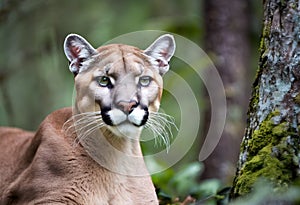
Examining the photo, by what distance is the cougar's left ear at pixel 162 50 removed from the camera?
529 centimetres

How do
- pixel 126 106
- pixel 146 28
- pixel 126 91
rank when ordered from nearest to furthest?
pixel 126 106 < pixel 126 91 < pixel 146 28

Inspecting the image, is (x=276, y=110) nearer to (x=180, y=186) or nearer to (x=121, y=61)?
(x=121, y=61)

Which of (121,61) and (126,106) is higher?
(121,61)

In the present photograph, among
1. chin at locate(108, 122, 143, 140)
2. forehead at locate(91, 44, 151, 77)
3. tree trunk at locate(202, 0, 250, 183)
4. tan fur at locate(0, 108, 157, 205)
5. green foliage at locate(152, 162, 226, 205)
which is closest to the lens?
chin at locate(108, 122, 143, 140)

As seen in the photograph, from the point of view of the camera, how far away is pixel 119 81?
4.95 m

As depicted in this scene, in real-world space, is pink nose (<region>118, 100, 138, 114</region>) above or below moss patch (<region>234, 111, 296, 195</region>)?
above

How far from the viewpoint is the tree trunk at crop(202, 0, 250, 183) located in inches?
335

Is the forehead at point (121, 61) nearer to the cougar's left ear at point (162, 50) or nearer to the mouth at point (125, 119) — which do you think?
the cougar's left ear at point (162, 50)

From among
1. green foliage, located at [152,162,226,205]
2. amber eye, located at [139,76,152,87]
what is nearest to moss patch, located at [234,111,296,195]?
amber eye, located at [139,76,152,87]

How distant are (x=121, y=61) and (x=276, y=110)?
137cm

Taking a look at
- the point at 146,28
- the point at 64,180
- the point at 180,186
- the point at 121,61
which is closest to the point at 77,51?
the point at 121,61

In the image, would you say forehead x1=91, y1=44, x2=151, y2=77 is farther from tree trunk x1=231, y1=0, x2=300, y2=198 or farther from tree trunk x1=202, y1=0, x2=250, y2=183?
tree trunk x1=202, y1=0, x2=250, y2=183

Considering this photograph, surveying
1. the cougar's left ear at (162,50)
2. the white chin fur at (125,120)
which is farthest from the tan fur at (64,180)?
the cougar's left ear at (162,50)

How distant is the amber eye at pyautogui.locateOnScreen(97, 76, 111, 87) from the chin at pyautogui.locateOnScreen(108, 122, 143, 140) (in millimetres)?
296
